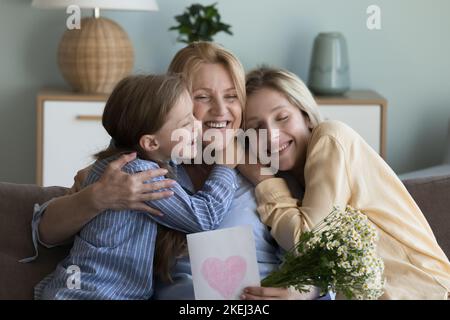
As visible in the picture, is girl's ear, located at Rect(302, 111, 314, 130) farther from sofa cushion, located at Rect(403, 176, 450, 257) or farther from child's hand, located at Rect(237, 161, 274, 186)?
sofa cushion, located at Rect(403, 176, 450, 257)

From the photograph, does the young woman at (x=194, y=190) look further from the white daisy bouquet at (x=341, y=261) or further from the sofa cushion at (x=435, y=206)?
the sofa cushion at (x=435, y=206)

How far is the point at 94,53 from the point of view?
4293 mm

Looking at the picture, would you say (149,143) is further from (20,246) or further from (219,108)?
(20,246)

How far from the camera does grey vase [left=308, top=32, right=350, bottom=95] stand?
14.6 ft

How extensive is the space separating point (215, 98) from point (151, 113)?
0.28 m

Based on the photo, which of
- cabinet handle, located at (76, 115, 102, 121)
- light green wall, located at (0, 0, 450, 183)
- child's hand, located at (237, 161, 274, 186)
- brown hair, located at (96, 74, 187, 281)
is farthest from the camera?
light green wall, located at (0, 0, 450, 183)

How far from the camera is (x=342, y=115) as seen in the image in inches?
172

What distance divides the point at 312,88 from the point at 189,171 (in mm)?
2385

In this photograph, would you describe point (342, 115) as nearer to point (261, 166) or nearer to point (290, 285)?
point (261, 166)

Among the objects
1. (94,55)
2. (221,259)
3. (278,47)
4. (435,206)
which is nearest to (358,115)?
(278,47)

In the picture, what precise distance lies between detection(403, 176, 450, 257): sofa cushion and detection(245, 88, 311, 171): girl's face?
0.35 m

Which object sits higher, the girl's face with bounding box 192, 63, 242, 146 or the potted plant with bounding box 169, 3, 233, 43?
the potted plant with bounding box 169, 3, 233, 43

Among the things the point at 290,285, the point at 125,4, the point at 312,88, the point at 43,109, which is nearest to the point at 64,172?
the point at 43,109

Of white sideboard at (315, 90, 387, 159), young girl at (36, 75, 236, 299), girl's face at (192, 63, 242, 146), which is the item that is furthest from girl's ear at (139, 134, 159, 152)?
white sideboard at (315, 90, 387, 159)
